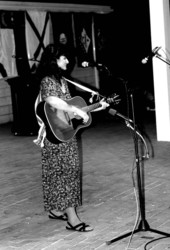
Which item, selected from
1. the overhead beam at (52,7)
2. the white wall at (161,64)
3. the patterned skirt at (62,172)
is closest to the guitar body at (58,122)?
the patterned skirt at (62,172)

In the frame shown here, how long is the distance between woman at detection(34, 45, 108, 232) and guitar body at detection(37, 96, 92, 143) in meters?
0.05

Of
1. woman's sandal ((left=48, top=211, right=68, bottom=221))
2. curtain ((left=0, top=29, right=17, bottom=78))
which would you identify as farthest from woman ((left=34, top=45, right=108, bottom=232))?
curtain ((left=0, top=29, right=17, bottom=78))

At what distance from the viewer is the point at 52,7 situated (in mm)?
13703

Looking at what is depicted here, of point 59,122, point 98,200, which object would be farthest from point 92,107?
point 98,200

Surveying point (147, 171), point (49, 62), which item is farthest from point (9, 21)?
point (49, 62)

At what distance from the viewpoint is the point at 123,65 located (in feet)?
51.6

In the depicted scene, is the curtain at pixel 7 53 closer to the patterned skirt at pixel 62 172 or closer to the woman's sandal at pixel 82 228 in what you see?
the patterned skirt at pixel 62 172

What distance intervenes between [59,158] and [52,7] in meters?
9.83

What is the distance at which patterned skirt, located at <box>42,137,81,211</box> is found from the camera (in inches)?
182

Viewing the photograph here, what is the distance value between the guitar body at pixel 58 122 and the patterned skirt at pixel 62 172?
0.34ft

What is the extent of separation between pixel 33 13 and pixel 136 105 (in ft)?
12.9

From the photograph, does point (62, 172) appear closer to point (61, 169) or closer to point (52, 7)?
point (61, 169)

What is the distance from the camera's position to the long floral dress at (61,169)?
4.61m

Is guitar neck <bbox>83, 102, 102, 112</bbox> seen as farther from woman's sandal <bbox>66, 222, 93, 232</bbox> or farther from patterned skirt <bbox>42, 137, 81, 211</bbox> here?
woman's sandal <bbox>66, 222, 93, 232</bbox>
